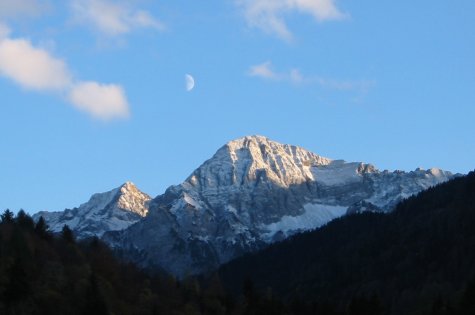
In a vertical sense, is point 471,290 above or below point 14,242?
below

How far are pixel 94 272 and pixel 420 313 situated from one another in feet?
179

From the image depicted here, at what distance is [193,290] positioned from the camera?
184 metres

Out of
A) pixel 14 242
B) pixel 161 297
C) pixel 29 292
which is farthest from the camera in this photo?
pixel 161 297

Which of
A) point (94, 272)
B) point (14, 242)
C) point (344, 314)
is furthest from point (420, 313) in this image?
point (14, 242)

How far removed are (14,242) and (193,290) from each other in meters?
45.3

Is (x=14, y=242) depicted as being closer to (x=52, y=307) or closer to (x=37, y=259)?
(x=37, y=259)

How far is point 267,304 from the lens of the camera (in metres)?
179

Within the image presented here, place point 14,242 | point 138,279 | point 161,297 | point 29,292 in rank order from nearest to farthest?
point 29,292 < point 14,242 < point 161,297 < point 138,279

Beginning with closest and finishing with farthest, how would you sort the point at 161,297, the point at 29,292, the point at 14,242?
1. the point at 29,292
2. the point at 14,242
3. the point at 161,297

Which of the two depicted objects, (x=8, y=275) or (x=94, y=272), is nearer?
(x=8, y=275)

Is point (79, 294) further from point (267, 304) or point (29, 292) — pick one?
point (267, 304)

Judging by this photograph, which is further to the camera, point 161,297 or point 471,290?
point 161,297

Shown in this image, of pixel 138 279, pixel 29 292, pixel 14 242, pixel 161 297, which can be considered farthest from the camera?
pixel 138 279

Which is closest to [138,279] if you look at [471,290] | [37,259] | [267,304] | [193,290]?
[193,290]
